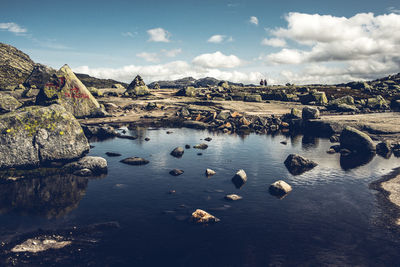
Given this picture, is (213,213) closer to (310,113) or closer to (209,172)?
(209,172)

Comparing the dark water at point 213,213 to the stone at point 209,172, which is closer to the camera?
the dark water at point 213,213

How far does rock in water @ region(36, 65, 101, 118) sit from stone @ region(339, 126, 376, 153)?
146ft

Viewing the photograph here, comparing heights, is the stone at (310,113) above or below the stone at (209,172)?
above

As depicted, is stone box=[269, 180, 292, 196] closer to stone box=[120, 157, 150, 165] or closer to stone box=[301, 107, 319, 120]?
stone box=[120, 157, 150, 165]

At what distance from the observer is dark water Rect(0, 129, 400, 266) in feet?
38.4

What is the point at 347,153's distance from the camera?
30484mm

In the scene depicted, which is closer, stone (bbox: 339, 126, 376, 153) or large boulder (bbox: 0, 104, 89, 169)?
large boulder (bbox: 0, 104, 89, 169)

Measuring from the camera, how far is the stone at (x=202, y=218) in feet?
47.5

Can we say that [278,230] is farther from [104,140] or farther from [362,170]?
[104,140]

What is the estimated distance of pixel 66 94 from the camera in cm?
4684

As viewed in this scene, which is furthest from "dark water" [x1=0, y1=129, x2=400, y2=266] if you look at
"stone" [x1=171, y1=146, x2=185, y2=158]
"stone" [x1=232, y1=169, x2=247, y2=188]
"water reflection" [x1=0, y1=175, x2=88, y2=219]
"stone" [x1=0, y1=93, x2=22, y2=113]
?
"stone" [x1=0, y1=93, x2=22, y2=113]

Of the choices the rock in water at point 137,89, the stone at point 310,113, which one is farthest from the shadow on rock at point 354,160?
the rock in water at point 137,89

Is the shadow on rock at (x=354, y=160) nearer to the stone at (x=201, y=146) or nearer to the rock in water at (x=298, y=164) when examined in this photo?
the rock in water at (x=298, y=164)

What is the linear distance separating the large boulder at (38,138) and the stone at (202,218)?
14233 mm
